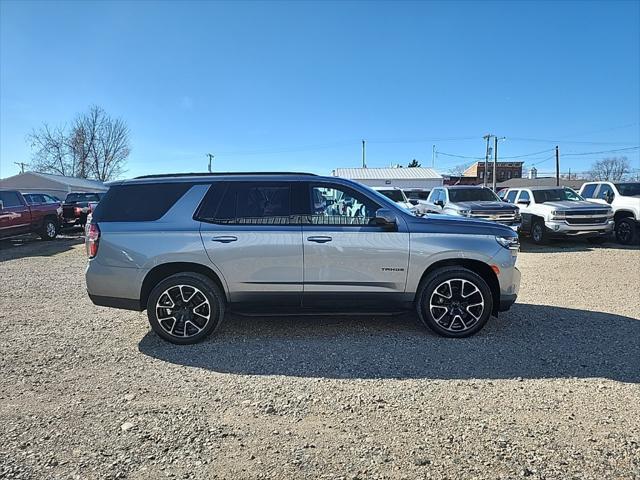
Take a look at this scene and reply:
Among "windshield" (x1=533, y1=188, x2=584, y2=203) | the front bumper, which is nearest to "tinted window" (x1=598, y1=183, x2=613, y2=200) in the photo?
"windshield" (x1=533, y1=188, x2=584, y2=203)

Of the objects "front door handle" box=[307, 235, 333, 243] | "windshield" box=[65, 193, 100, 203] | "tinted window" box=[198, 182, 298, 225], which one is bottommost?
"front door handle" box=[307, 235, 333, 243]

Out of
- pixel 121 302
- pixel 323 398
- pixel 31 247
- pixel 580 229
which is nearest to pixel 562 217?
pixel 580 229

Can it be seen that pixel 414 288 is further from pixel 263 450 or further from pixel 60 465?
pixel 60 465

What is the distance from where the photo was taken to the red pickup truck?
1295cm

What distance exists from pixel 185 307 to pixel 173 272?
0.41 m

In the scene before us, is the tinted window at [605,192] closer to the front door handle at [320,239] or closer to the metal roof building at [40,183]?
the front door handle at [320,239]

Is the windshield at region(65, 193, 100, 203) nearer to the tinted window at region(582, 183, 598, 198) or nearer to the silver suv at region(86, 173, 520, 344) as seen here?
the silver suv at region(86, 173, 520, 344)

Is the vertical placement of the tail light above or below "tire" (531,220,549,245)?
above

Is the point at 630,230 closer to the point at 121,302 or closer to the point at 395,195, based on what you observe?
the point at 395,195

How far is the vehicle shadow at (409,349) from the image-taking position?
378cm

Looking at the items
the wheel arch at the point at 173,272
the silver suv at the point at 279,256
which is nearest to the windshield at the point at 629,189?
the silver suv at the point at 279,256

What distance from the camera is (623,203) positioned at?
12.9 metres

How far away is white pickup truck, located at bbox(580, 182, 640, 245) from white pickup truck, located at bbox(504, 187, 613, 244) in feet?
1.76

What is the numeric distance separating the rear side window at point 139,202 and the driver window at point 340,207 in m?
1.44
